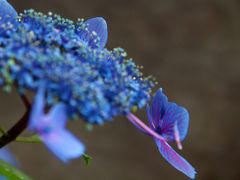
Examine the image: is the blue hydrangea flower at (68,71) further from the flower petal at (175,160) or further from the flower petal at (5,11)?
the flower petal at (175,160)

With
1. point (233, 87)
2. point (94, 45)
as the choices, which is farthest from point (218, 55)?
point (94, 45)

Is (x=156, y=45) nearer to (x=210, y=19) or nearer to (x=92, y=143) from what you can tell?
(x=210, y=19)

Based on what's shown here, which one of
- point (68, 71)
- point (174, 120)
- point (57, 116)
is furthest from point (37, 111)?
point (174, 120)

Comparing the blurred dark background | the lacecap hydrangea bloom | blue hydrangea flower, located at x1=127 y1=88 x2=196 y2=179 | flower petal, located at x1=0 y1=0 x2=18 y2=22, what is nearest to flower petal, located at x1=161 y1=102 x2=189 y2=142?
blue hydrangea flower, located at x1=127 y1=88 x2=196 y2=179

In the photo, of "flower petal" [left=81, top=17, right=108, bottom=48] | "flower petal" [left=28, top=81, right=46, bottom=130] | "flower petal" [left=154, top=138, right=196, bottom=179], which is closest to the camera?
"flower petal" [left=28, top=81, right=46, bottom=130]

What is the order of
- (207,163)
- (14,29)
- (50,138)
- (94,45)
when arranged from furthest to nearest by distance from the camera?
(207,163) < (94,45) < (14,29) < (50,138)

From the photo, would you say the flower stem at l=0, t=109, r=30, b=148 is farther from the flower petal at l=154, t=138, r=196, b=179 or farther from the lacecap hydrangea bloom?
Result: the flower petal at l=154, t=138, r=196, b=179

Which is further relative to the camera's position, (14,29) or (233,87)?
(233,87)
